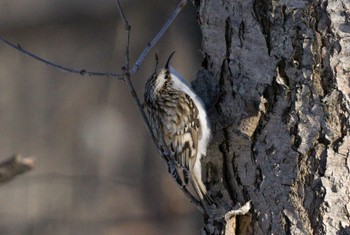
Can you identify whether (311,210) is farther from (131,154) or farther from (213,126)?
(131,154)

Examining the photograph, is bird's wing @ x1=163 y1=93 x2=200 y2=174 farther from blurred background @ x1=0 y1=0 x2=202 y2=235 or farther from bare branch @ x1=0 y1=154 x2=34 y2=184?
blurred background @ x1=0 y1=0 x2=202 y2=235

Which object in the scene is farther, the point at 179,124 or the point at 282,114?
the point at 179,124

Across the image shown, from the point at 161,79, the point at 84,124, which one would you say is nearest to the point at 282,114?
the point at 161,79

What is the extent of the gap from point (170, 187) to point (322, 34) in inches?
145

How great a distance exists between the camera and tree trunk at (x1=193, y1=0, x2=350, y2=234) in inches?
96.9

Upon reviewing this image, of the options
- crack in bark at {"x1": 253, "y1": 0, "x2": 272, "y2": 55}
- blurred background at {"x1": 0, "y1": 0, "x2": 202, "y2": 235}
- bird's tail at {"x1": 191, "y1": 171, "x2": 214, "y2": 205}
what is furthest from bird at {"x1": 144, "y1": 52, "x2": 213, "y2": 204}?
blurred background at {"x1": 0, "y1": 0, "x2": 202, "y2": 235}

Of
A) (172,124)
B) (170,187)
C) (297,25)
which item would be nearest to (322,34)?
(297,25)

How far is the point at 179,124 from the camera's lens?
326cm

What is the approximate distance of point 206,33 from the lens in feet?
→ 9.20

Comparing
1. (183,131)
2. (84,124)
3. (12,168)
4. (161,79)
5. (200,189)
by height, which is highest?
(84,124)

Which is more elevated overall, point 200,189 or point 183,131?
point 183,131

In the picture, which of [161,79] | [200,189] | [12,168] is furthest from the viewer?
[161,79]

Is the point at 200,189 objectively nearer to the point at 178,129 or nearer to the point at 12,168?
the point at 178,129

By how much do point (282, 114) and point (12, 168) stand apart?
1.08 meters
